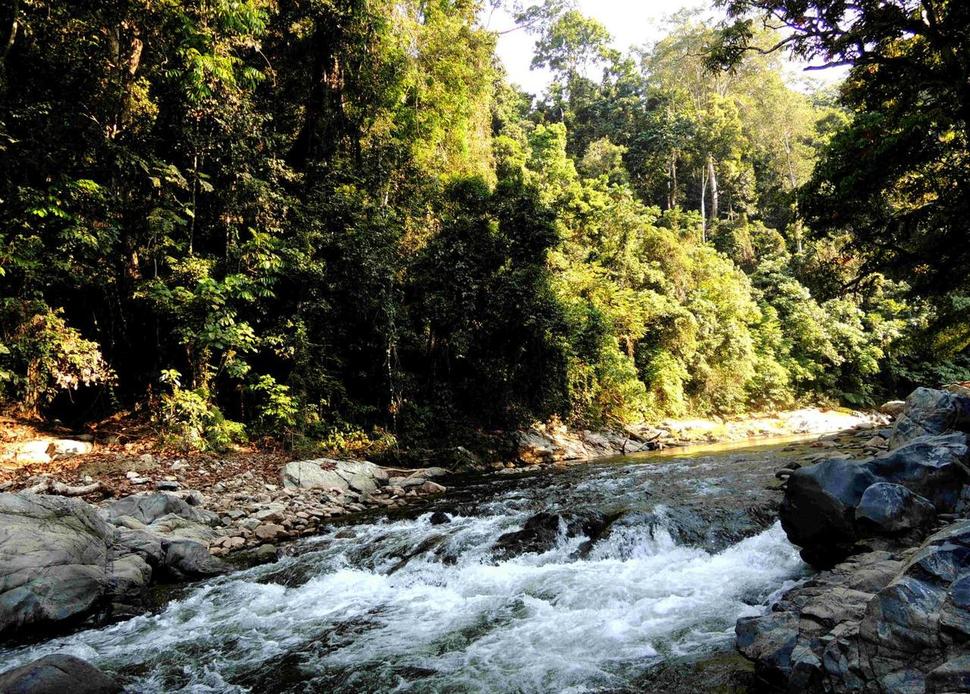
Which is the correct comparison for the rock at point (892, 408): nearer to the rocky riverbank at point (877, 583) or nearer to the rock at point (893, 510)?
the rocky riverbank at point (877, 583)

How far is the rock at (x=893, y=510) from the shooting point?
4441mm

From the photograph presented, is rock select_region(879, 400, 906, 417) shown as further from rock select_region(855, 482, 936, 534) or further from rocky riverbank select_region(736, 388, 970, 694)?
rock select_region(855, 482, 936, 534)

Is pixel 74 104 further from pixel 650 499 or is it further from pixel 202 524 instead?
pixel 650 499

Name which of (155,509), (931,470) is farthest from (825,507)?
(155,509)

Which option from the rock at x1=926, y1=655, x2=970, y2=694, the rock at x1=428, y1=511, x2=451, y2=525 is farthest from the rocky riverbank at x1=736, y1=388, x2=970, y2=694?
the rock at x1=428, y1=511, x2=451, y2=525

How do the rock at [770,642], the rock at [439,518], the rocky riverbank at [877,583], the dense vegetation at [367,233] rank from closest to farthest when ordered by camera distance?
the rocky riverbank at [877,583] < the rock at [770,642] < the rock at [439,518] < the dense vegetation at [367,233]

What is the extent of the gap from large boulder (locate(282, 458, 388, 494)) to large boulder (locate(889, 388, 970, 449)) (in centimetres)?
951

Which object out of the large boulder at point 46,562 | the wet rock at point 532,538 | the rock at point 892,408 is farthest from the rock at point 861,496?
the rock at point 892,408

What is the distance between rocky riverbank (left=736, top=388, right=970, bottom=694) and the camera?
105 inches

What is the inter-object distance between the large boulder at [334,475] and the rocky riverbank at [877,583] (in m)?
8.22

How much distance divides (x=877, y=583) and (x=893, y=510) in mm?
1146

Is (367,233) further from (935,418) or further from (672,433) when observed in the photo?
(672,433)

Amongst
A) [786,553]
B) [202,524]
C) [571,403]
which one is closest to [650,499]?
[786,553]

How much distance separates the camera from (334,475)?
10891 mm
